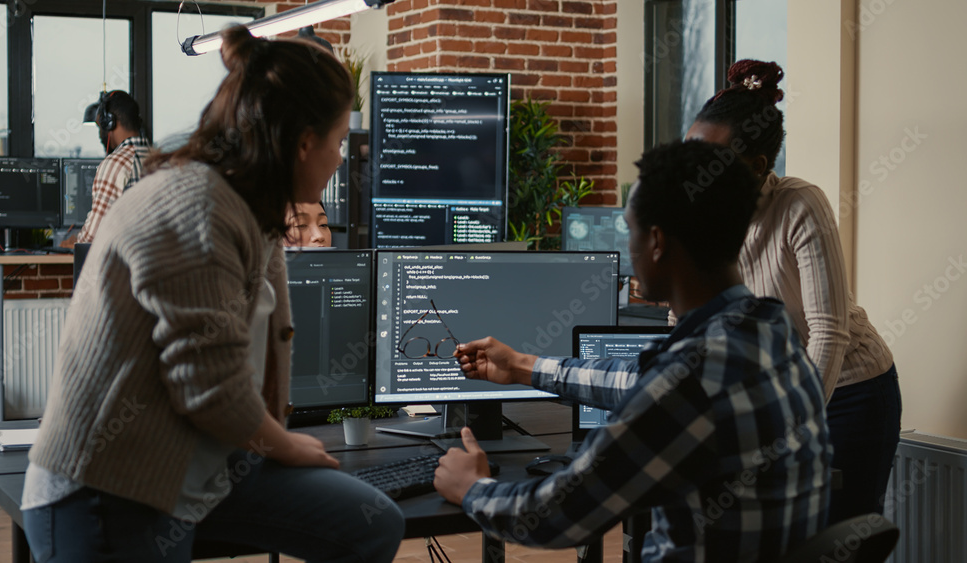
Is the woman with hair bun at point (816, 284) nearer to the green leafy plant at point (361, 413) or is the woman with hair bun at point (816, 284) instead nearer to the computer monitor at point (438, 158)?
the green leafy plant at point (361, 413)

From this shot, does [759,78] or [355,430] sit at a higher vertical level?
[759,78]

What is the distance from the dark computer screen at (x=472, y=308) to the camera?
6.73 feet

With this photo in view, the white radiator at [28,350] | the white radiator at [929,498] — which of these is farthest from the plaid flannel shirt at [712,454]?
the white radiator at [28,350]

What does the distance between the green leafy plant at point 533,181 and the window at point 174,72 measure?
2229 mm

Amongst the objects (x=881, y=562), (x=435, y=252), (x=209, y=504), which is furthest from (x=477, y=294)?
(x=881, y=562)

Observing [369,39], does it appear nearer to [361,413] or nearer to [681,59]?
[681,59]

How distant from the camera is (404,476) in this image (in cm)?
173

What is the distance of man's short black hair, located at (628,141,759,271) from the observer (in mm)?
1229

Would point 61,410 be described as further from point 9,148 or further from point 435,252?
point 9,148

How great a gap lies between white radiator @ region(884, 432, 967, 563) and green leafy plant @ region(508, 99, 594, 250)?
2584 millimetres

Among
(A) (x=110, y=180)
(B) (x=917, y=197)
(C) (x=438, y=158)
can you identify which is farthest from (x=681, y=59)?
(A) (x=110, y=180)

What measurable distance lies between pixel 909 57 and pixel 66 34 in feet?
16.8

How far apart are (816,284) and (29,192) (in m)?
4.91

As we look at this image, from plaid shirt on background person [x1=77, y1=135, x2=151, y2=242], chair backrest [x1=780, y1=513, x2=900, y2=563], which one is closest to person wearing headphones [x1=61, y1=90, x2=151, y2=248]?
plaid shirt on background person [x1=77, y1=135, x2=151, y2=242]
